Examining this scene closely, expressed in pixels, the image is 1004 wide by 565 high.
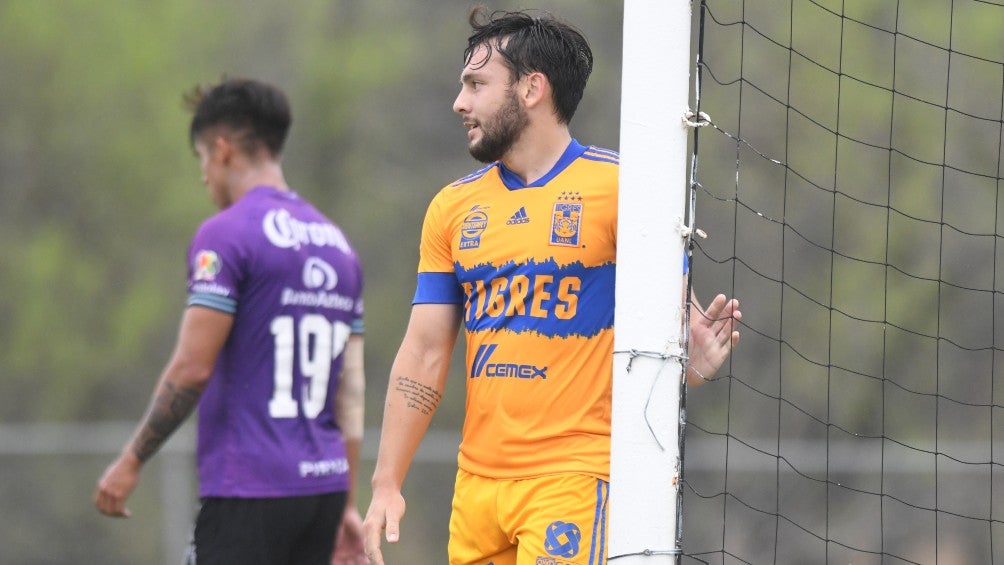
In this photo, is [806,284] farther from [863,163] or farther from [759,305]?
[863,163]

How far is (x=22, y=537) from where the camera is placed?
13.1m

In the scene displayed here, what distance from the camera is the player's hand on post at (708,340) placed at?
4000 mm

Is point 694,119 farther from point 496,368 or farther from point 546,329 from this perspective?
Result: point 496,368

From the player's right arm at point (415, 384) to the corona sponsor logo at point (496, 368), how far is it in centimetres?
15

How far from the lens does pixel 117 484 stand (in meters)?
5.05

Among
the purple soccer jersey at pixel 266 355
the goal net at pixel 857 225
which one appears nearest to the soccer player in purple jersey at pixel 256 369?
the purple soccer jersey at pixel 266 355

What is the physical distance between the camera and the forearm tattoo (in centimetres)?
430

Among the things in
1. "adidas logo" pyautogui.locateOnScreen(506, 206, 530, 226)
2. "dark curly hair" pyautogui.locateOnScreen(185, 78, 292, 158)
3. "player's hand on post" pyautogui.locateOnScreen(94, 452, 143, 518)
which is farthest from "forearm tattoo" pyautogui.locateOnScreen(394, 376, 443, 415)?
"dark curly hair" pyautogui.locateOnScreen(185, 78, 292, 158)

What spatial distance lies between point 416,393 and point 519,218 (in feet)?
2.11

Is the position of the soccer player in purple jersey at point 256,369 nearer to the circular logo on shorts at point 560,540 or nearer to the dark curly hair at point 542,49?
the dark curly hair at point 542,49

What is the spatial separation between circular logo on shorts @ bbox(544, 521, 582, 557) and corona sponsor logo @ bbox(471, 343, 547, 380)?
0.44 metres

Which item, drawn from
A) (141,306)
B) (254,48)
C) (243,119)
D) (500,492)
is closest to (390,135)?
(254,48)

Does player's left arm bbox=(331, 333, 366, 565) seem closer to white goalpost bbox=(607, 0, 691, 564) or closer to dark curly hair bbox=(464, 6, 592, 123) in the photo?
dark curly hair bbox=(464, 6, 592, 123)

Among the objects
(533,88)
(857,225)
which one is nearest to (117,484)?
(533,88)
